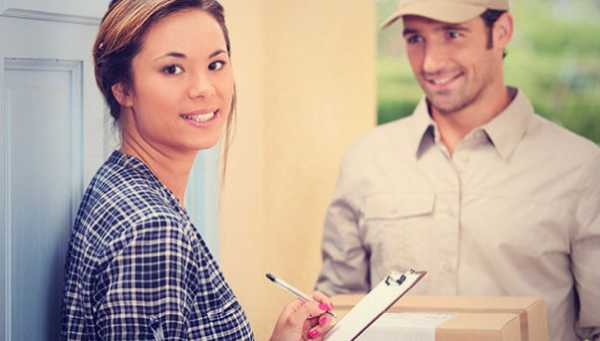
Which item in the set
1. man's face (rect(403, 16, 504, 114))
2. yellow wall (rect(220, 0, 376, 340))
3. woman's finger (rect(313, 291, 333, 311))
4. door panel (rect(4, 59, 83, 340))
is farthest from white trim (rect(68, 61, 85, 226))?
man's face (rect(403, 16, 504, 114))

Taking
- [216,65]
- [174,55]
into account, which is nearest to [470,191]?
[216,65]

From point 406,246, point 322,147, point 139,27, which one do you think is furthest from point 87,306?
point 322,147

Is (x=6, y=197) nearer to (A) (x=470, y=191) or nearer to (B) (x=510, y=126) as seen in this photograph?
(A) (x=470, y=191)

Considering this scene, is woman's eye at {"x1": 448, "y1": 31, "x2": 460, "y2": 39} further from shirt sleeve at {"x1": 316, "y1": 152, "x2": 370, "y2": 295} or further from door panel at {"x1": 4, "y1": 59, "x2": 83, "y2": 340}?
door panel at {"x1": 4, "y1": 59, "x2": 83, "y2": 340}

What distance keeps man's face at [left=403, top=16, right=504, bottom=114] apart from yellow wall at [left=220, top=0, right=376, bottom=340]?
11.7 inches

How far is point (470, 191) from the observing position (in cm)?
262

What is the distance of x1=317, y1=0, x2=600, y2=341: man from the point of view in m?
2.50

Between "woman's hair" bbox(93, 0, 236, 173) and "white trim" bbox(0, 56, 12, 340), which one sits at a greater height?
"woman's hair" bbox(93, 0, 236, 173)

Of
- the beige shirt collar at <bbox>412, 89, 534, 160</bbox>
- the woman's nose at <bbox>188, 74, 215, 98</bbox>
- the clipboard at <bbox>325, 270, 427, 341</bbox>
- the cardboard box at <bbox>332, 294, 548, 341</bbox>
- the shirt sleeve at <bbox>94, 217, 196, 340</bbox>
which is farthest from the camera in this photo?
the beige shirt collar at <bbox>412, 89, 534, 160</bbox>

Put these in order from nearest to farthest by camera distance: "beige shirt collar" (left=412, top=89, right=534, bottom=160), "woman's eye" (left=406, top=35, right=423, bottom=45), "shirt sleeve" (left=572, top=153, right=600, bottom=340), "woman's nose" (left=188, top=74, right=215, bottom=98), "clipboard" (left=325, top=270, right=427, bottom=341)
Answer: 1. "clipboard" (left=325, top=270, right=427, bottom=341)
2. "woman's nose" (left=188, top=74, right=215, bottom=98)
3. "shirt sleeve" (left=572, top=153, right=600, bottom=340)
4. "beige shirt collar" (left=412, top=89, right=534, bottom=160)
5. "woman's eye" (left=406, top=35, right=423, bottom=45)

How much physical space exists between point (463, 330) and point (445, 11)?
1.11 meters

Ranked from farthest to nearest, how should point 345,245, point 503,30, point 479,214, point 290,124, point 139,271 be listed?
point 290,124
point 345,245
point 503,30
point 479,214
point 139,271

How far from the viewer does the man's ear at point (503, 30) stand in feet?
8.80

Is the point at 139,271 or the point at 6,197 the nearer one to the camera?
the point at 139,271
